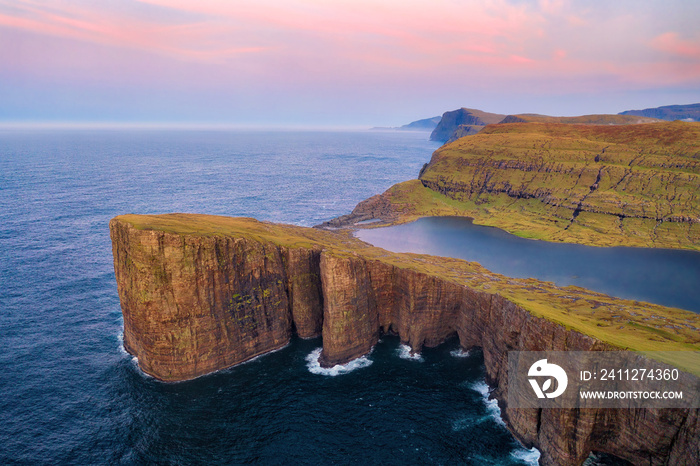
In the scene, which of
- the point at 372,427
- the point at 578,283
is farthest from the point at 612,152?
the point at 372,427

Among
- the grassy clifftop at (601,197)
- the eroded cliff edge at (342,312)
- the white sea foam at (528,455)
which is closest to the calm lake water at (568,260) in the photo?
the grassy clifftop at (601,197)

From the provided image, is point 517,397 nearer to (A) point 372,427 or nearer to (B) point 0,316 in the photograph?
(A) point 372,427

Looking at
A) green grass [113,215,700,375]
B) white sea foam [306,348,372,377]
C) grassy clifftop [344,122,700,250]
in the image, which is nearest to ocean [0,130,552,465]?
white sea foam [306,348,372,377]

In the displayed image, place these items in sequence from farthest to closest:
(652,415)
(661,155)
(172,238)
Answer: (661,155)
(172,238)
(652,415)

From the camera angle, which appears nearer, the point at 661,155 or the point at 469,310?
the point at 469,310

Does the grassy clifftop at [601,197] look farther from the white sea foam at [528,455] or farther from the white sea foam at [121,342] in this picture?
the white sea foam at [121,342]
